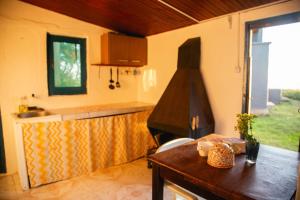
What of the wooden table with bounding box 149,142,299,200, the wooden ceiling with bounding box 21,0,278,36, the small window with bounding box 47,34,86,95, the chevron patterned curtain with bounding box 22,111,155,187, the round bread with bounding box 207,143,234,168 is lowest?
the chevron patterned curtain with bounding box 22,111,155,187

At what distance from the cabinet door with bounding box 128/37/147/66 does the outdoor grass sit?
201cm

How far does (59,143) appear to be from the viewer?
7.91 feet

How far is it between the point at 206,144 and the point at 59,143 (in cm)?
182

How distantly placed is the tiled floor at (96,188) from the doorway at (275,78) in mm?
1421

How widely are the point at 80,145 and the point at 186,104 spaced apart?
144 centimetres

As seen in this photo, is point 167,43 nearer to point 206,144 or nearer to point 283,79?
point 283,79

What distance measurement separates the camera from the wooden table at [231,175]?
3.16ft

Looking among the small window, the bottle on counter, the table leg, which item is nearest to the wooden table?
the table leg

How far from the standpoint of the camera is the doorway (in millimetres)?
2021

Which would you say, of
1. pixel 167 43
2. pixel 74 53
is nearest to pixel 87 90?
pixel 74 53

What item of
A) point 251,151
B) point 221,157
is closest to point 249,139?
point 251,151

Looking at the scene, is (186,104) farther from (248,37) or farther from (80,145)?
(80,145)

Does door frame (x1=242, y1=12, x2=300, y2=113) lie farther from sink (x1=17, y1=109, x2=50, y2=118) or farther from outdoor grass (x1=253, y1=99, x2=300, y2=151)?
sink (x1=17, y1=109, x2=50, y2=118)

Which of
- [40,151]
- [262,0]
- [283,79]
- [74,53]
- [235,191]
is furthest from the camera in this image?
[74,53]
